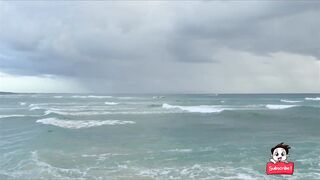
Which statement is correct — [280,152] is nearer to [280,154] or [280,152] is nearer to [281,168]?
[280,154]

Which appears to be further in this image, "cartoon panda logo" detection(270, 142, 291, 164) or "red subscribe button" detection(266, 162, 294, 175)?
"red subscribe button" detection(266, 162, 294, 175)

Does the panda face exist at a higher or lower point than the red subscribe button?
higher

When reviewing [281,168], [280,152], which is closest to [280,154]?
[280,152]

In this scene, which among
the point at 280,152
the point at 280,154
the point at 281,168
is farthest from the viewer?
the point at 281,168

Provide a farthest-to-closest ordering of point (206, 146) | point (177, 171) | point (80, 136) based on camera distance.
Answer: point (80, 136) < point (206, 146) < point (177, 171)

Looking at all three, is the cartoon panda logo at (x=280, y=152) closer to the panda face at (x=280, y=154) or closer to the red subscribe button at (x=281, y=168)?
the panda face at (x=280, y=154)

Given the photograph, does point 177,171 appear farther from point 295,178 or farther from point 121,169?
point 295,178

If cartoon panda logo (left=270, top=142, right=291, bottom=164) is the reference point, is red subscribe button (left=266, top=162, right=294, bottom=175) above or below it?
below

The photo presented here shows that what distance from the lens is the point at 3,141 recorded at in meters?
13.6

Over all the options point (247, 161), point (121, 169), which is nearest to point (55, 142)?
point (121, 169)

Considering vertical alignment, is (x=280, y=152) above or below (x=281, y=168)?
above

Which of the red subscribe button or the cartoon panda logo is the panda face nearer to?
the cartoon panda logo

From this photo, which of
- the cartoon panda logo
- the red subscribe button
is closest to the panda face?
the cartoon panda logo

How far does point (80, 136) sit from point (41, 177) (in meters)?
7.35
